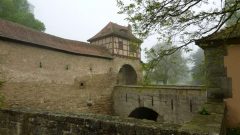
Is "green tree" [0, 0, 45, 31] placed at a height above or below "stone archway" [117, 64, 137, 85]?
above

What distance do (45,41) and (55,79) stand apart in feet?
7.48

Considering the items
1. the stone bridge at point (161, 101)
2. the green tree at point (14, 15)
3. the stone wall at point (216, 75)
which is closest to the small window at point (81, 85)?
the stone bridge at point (161, 101)

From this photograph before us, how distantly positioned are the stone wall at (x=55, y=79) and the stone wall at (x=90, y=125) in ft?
22.1

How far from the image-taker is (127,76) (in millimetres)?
20562

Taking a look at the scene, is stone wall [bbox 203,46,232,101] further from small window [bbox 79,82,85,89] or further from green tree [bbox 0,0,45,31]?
green tree [bbox 0,0,45,31]

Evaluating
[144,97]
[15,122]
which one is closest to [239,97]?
[15,122]

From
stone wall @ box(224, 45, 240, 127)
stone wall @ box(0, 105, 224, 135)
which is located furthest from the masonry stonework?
stone wall @ box(224, 45, 240, 127)

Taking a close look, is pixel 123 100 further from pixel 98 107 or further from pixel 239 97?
pixel 239 97

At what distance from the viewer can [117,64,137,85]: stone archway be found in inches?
796

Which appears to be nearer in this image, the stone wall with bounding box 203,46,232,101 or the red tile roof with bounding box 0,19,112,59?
the stone wall with bounding box 203,46,232,101

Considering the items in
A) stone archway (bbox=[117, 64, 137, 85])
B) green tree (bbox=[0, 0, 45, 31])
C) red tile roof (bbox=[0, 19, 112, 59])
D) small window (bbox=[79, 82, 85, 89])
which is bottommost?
small window (bbox=[79, 82, 85, 89])

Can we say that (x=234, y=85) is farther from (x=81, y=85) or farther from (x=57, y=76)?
(x=81, y=85)

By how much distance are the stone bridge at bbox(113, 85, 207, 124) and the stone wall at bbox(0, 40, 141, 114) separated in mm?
1411

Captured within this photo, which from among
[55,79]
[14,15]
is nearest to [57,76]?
[55,79]
